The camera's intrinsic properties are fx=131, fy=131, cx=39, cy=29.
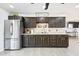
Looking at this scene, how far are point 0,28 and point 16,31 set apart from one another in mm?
940

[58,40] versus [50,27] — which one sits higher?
[50,27]

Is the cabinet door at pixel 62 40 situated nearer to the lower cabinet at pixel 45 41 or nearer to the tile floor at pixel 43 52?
the lower cabinet at pixel 45 41

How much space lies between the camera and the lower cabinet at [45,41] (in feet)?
27.3

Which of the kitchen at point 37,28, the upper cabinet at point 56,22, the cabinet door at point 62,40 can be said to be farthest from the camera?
the upper cabinet at point 56,22

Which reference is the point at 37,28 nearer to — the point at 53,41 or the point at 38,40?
the point at 38,40

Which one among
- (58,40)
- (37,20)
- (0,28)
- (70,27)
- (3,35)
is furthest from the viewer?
(70,27)

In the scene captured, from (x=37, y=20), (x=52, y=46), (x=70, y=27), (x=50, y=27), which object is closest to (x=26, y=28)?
(x=37, y=20)

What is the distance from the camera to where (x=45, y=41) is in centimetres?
836

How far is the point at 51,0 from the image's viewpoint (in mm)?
2916

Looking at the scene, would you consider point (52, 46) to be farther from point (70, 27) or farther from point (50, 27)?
point (70, 27)

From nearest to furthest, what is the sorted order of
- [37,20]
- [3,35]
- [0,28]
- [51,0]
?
1. [51,0]
2. [0,28]
3. [3,35]
4. [37,20]

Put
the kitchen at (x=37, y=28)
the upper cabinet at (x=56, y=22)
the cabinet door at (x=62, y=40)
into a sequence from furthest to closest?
the upper cabinet at (x=56, y=22) → the cabinet door at (x=62, y=40) → the kitchen at (x=37, y=28)

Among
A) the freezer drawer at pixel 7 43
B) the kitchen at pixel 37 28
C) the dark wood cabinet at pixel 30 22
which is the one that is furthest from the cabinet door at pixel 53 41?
the freezer drawer at pixel 7 43

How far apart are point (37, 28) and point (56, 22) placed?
55.8 inches
